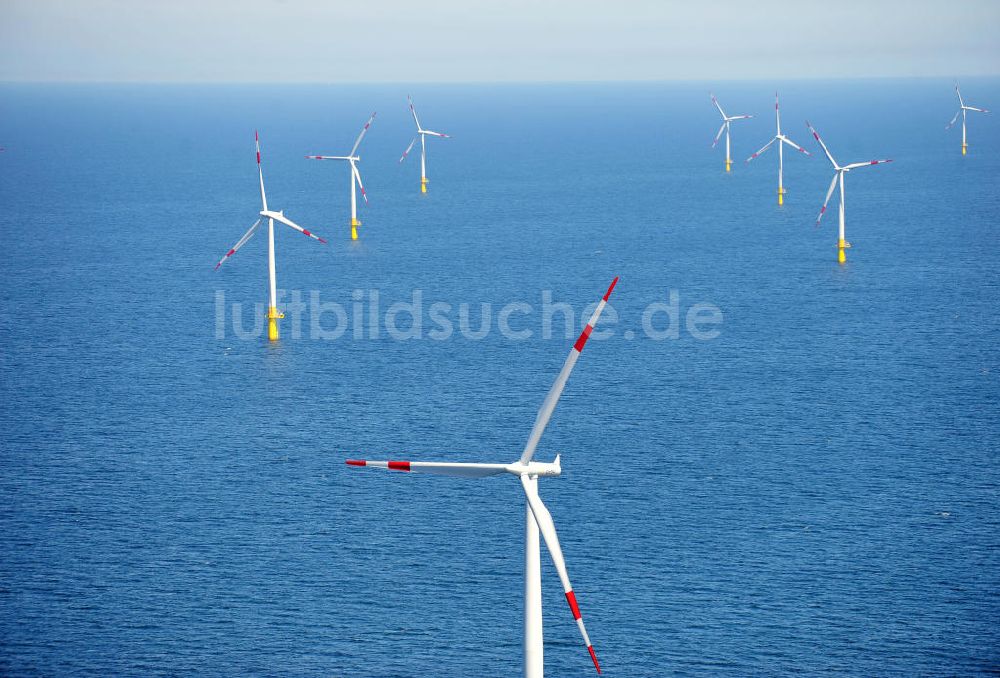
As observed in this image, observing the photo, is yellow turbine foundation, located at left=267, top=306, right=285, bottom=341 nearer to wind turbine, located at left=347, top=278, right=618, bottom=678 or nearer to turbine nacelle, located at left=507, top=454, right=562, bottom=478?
wind turbine, located at left=347, top=278, right=618, bottom=678

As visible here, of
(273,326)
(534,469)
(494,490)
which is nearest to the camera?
(534,469)

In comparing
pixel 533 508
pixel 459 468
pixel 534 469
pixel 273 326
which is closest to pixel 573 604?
pixel 533 508

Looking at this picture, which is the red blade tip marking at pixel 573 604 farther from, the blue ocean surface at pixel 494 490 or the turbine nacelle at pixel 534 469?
the blue ocean surface at pixel 494 490

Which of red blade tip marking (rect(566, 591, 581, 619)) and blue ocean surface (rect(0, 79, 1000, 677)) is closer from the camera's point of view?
red blade tip marking (rect(566, 591, 581, 619))

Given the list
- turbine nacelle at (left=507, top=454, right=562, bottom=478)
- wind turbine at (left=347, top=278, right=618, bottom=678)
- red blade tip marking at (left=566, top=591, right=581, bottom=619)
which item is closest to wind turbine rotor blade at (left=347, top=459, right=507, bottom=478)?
wind turbine at (left=347, top=278, right=618, bottom=678)

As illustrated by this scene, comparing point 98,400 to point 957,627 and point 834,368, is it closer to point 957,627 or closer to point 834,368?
point 834,368

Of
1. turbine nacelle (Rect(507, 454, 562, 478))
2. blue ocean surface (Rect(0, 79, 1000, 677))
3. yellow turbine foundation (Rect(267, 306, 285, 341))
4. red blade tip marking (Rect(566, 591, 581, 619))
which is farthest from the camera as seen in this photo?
yellow turbine foundation (Rect(267, 306, 285, 341))

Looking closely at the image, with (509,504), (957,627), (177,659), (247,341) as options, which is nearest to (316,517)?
(509,504)

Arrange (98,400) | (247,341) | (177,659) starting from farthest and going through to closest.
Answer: (247,341) → (98,400) → (177,659)

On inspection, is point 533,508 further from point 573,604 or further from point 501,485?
point 501,485

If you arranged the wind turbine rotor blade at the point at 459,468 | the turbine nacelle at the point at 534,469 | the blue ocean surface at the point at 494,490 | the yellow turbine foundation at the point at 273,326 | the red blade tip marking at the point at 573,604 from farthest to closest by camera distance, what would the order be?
1. the yellow turbine foundation at the point at 273,326
2. the blue ocean surface at the point at 494,490
3. the wind turbine rotor blade at the point at 459,468
4. the turbine nacelle at the point at 534,469
5. the red blade tip marking at the point at 573,604

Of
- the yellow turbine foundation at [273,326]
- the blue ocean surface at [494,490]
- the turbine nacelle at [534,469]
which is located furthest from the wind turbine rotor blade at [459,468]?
the yellow turbine foundation at [273,326]
